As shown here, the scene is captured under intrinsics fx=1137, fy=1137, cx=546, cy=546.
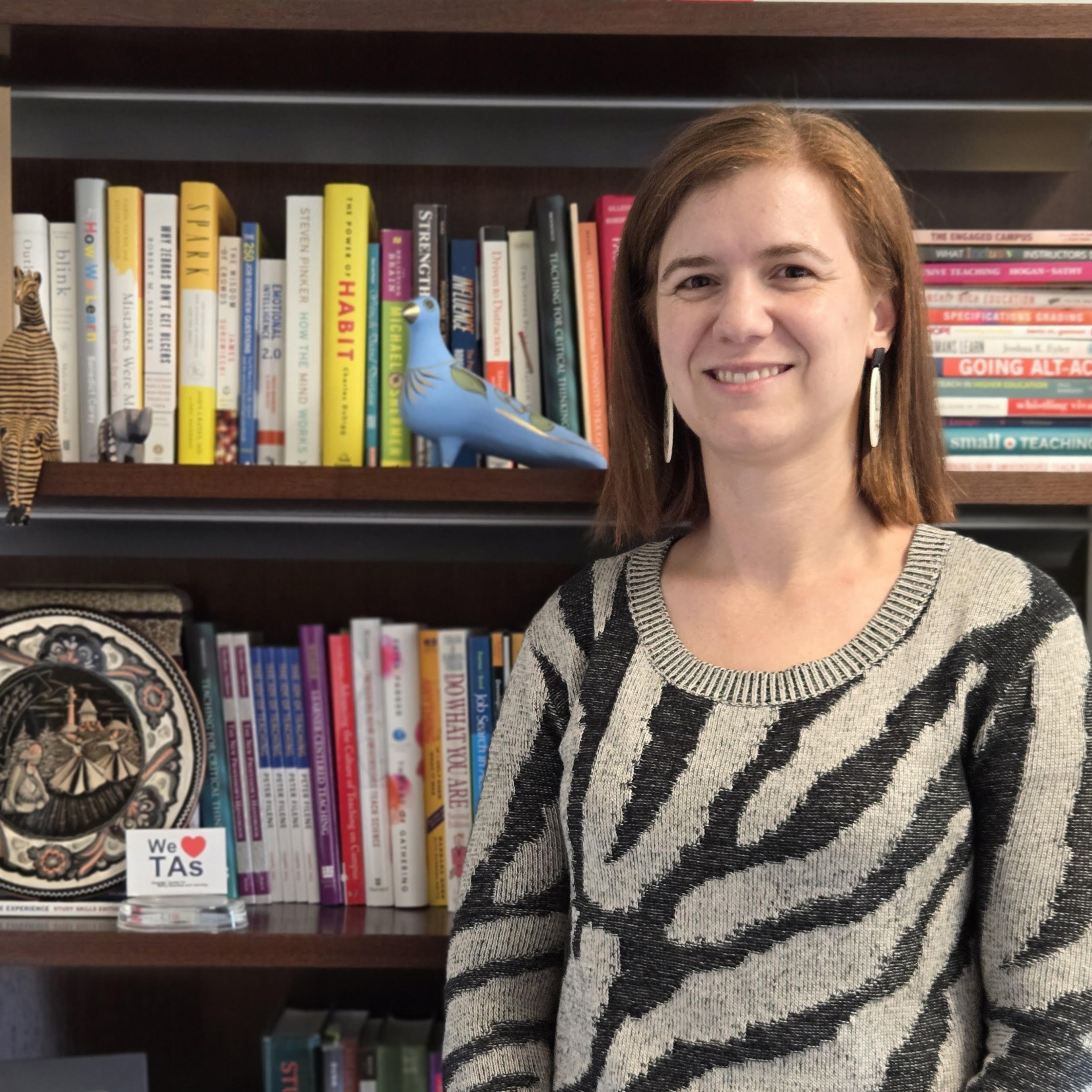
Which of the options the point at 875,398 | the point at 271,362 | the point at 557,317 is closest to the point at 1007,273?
the point at 875,398

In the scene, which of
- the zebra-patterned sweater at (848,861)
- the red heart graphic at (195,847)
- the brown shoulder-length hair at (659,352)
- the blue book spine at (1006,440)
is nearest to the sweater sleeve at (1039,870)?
the zebra-patterned sweater at (848,861)

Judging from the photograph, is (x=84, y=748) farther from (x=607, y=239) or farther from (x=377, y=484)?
(x=607, y=239)

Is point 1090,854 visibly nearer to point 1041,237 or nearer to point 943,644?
point 943,644

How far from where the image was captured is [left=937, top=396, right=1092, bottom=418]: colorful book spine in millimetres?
1163

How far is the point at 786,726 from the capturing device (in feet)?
2.91

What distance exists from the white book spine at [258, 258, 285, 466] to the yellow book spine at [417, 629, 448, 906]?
0.25 m

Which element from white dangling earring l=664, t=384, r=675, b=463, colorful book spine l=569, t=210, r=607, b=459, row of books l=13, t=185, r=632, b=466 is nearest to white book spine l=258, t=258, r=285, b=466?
row of books l=13, t=185, r=632, b=466

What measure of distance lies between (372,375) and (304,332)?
0.08m

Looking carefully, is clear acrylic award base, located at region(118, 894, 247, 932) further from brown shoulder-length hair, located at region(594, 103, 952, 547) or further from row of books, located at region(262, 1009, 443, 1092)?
brown shoulder-length hair, located at region(594, 103, 952, 547)

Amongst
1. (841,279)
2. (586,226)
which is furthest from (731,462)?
(586,226)

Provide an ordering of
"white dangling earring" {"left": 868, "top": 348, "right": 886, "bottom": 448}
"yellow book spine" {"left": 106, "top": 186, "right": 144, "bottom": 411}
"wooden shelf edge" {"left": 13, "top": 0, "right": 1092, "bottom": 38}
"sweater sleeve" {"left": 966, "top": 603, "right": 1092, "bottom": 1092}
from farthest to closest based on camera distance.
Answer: "yellow book spine" {"left": 106, "top": 186, "right": 144, "bottom": 411} < "wooden shelf edge" {"left": 13, "top": 0, "right": 1092, "bottom": 38} < "white dangling earring" {"left": 868, "top": 348, "right": 886, "bottom": 448} < "sweater sleeve" {"left": 966, "top": 603, "right": 1092, "bottom": 1092}

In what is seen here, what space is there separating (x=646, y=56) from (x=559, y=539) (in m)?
0.56

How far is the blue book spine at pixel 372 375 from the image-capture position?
3.92 ft

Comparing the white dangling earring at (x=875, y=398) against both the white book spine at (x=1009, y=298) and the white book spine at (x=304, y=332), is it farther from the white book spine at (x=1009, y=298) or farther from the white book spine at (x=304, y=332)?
the white book spine at (x=304, y=332)
